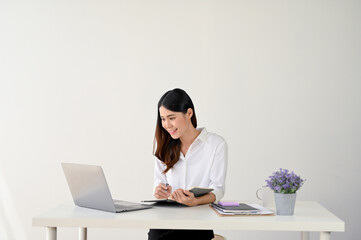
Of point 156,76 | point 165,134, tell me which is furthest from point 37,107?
point 165,134

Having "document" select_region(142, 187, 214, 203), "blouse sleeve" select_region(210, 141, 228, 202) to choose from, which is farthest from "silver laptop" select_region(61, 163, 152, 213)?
"blouse sleeve" select_region(210, 141, 228, 202)

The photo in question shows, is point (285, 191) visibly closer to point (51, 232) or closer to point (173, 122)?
point (173, 122)

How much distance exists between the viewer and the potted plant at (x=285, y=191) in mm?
2080

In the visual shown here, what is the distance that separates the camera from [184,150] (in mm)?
2773

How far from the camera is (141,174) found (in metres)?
4.05

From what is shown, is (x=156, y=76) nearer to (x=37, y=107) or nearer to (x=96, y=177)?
(x=37, y=107)

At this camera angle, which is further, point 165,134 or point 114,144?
point 114,144

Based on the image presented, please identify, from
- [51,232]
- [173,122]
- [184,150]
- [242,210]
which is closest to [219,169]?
[184,150]

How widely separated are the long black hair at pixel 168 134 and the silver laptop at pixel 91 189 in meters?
0.52

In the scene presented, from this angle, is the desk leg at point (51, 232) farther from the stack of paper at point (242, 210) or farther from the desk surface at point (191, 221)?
the stack of paper at point (242, 210)

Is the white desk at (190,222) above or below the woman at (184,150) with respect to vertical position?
below

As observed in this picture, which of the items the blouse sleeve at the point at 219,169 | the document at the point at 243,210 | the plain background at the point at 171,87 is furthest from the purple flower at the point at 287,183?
the plain background at the point at 171,87

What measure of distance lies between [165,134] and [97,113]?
1.45 m

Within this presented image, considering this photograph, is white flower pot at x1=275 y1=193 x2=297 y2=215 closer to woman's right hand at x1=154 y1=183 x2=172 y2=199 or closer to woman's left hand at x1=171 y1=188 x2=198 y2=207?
woman's left hand at x1=171 y1=188 x2=198 y2=207
